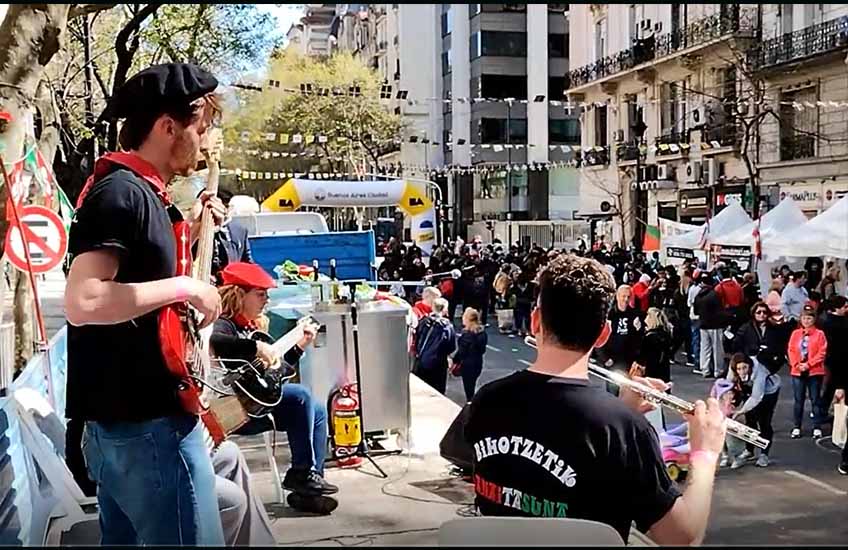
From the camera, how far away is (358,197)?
23922 mm

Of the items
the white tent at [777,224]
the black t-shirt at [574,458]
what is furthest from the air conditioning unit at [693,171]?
the black t-shirt at [574,458]

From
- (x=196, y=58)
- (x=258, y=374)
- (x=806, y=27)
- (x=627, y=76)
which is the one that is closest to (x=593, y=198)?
(x=627, y=76)

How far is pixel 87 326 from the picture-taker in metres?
2.36

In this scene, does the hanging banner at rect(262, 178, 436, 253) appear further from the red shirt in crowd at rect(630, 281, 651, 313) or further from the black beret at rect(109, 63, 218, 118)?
the black beret at rect(109, 63, 218, 118)

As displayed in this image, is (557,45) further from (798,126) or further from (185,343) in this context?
(185,343)

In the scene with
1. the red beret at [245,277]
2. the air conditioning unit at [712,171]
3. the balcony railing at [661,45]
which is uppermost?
the balcony railing at [661,45]

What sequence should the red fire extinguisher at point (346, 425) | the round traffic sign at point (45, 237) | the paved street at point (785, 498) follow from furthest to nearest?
1. the round traffic sign at point (45, 237)
2. the red fire extinguisher at point (346, 425)
3. the paved street at point (785, 498)

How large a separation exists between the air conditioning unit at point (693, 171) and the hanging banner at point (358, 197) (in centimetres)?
1244

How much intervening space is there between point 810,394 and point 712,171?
2266cm

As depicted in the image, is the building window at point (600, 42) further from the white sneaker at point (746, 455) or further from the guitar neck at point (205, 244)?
the guitar neck at point (205, 244)

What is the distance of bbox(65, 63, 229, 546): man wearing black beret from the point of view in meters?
2.25

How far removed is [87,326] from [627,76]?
125 feet

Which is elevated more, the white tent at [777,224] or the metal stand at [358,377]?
the white tent at [777,224]

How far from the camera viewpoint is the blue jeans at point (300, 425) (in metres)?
5.56
